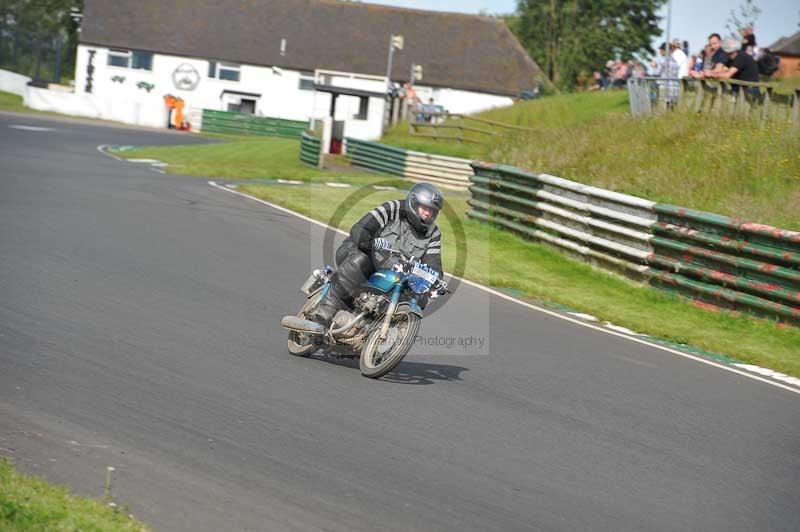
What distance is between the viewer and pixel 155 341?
9.16m

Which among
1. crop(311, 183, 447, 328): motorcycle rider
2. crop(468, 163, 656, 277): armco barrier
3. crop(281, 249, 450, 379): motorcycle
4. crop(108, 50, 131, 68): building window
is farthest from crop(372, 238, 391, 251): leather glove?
crop(108, 50, 131, 68): building window

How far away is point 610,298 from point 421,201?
24.4 feet

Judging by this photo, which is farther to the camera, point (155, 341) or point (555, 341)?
point (555, 341)

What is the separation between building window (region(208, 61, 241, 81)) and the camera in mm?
73375

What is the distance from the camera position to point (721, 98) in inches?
840

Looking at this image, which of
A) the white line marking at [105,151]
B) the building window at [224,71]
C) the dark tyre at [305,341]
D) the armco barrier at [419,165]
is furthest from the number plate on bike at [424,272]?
the building window at [224,71]

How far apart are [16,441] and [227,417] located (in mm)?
1446

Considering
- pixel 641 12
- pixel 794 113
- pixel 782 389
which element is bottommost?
pixel 782 389

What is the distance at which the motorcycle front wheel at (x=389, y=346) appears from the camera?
27.9 feet

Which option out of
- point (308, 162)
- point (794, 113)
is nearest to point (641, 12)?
point (308, 162)

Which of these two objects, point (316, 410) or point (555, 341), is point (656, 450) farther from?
point (555, 341)

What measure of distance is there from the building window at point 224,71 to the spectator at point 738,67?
55.7m

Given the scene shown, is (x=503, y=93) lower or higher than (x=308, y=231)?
higher

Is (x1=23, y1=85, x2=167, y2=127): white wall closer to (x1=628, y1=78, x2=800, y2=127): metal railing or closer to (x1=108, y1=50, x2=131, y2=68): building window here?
(x1=108, y1=50, x2=131, y2=68): building window
